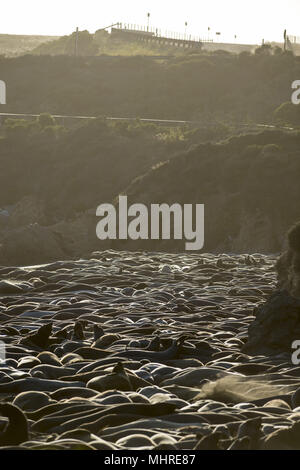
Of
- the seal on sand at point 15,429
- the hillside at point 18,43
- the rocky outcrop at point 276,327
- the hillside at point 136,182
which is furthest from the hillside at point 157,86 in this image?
the hillside at point 18,43

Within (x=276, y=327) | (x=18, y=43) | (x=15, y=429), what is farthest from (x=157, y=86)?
(x=18, y=43)

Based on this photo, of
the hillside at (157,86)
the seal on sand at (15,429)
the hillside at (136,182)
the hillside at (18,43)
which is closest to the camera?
the seal on sand at (15,429)

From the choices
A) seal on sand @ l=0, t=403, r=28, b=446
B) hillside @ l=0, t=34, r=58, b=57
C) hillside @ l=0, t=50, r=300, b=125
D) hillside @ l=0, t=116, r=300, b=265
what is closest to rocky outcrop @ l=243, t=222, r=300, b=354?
seal on sand @ l=0, t=403, r=28, b=446

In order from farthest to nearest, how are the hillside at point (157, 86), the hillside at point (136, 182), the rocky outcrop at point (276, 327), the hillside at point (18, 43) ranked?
the hillside at point (18, 43)
the hillside at point (157, 86)
the hillside at point (136, 182)
the rocky outcrop at point (276, 327)

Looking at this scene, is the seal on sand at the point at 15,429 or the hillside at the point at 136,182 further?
the hillside at the point at 136,182

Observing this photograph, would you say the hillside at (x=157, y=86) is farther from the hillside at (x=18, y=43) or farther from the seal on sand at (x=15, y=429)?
the hillside at (x=18, y=43)

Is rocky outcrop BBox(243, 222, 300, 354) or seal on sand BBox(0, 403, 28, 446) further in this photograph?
rocky outcrop BBox(243, 222, 300, 354)

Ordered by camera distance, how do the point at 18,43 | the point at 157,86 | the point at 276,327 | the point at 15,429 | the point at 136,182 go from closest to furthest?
the point at 15,429, the point at 276,327, the point at 136,182, the point at 157,86, the point at 18,43

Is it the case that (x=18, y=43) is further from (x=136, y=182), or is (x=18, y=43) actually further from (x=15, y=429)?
(x=15, y=429)

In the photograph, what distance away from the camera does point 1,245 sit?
31203 millimetres

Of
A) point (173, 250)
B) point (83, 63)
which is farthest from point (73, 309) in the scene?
point (83, 63)

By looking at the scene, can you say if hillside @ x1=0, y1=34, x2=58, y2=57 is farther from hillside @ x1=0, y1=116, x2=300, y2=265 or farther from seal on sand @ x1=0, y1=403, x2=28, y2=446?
seal on sand @ x1=0, y1=403, x2=28, y2=446

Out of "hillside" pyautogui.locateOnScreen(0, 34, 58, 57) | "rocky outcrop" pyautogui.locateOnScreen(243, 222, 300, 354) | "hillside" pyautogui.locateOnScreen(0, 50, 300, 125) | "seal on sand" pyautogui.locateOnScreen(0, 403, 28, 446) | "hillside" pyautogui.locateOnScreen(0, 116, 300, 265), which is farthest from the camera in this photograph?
"hillside" pyautogui.locateOnScreen(0, 34, 58, 57)

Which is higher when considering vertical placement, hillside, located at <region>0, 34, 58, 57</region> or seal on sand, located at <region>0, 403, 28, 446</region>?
hillside, located at <region>0, 34, 58, 57</region>
